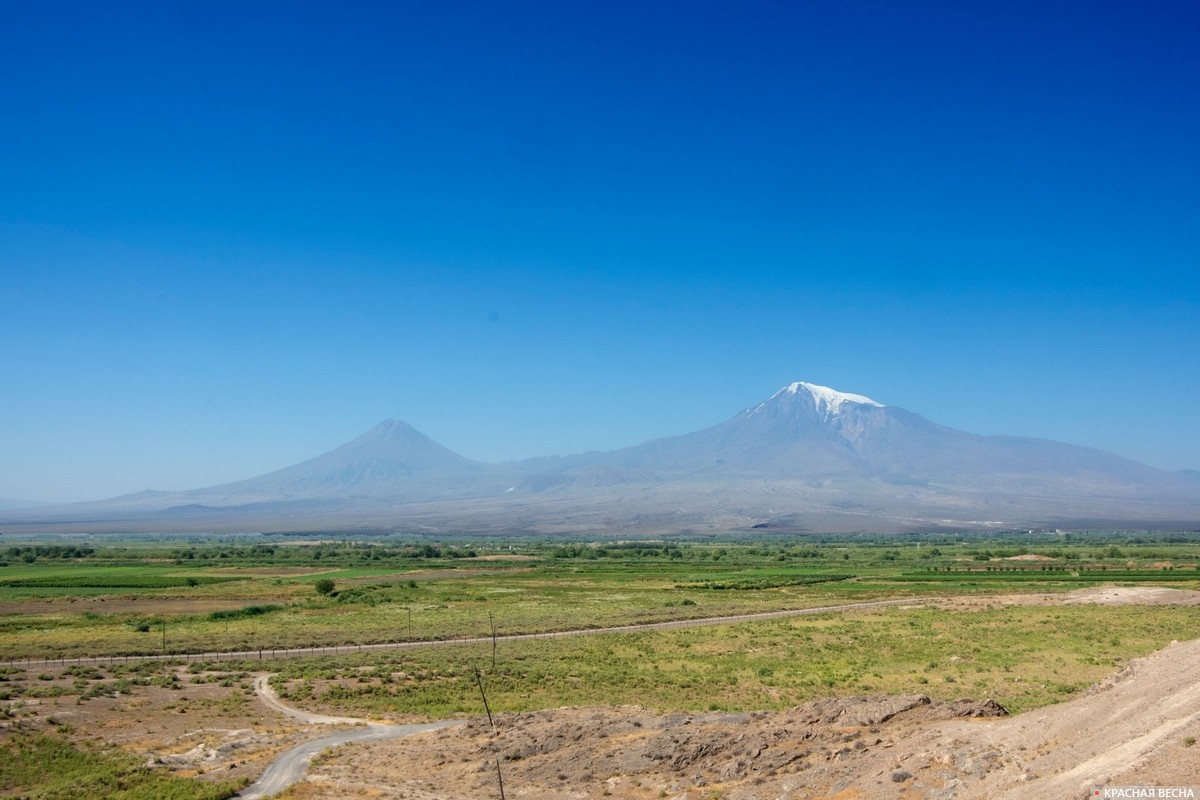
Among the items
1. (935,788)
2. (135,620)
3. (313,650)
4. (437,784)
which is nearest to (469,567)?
(135,620)

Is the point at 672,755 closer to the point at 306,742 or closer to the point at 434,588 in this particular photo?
the point at 306,742

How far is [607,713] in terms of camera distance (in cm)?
2706

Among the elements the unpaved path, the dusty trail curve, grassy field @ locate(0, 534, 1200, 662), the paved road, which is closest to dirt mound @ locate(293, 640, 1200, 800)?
the unpaved path

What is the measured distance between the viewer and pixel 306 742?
26141 mm

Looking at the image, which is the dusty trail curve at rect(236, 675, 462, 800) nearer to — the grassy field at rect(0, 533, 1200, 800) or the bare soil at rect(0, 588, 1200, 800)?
the bare soil at rect(0, 588, 1200, 800)

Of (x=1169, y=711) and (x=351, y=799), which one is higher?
(x=1169, y=711)

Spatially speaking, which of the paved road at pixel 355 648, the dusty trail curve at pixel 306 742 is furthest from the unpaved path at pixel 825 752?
the paved road at pixel 355 648

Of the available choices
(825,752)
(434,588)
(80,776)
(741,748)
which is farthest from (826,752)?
A: (434,588)

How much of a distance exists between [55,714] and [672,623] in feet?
121

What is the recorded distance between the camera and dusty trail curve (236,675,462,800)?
71.6 feet

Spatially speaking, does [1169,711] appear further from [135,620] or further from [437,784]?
[135,620]

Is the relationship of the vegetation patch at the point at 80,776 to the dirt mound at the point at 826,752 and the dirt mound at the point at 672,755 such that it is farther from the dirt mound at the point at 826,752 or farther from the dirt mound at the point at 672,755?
the dirt mound at the point at 672,755

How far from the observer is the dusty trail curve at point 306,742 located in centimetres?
2183

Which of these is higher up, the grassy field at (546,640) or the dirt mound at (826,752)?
the dirt mound at (826,752)
